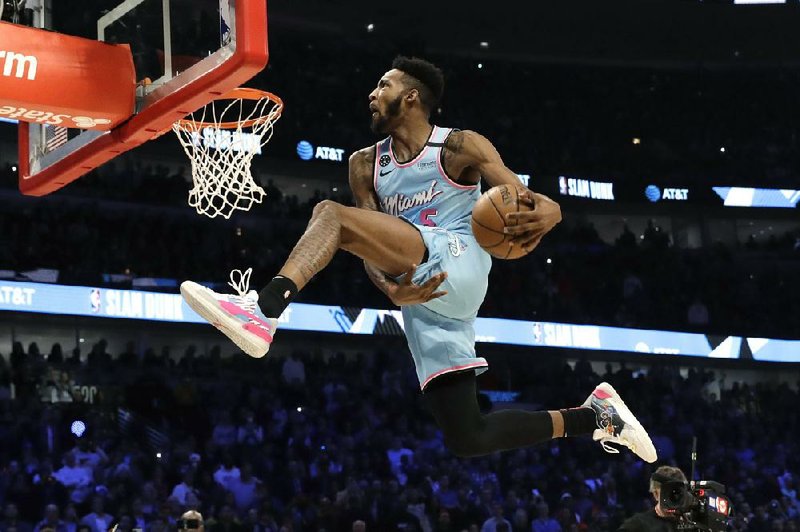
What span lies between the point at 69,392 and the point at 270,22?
37.3 feet

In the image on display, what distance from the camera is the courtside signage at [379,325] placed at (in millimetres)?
15695

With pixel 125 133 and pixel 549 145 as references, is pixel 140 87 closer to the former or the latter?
pixel 125 133

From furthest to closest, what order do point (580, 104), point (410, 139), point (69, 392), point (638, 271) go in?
point (580, 104)
point (638, 271)
point (69, 392)
point (410, 139)

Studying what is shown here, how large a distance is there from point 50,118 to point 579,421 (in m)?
3.34

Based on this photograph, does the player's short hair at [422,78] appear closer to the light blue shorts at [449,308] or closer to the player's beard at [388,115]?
the player's beard at [388,115]

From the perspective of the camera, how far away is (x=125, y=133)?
243 inches

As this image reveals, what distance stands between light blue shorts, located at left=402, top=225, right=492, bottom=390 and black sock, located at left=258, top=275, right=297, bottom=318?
70cm

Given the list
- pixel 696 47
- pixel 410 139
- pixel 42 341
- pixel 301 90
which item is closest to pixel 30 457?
pixel 42 341

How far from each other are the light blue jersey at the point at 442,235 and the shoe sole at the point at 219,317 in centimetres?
111

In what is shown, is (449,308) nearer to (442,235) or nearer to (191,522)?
(442,235)

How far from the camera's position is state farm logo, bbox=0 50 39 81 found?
19.0 ft

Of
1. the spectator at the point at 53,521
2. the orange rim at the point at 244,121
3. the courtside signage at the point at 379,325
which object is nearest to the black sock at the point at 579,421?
the orange rim at the point at 244,121

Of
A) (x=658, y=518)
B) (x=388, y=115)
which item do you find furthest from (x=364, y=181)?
(x=658, y=518)

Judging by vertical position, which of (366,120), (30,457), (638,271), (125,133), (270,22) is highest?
(270,22)
